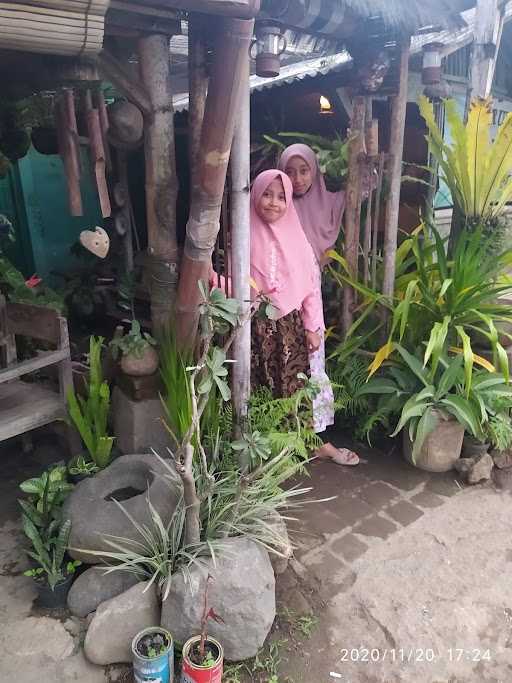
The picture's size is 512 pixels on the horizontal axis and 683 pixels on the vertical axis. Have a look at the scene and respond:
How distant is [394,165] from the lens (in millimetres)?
3889

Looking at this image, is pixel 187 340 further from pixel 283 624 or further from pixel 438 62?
pixel 438 62

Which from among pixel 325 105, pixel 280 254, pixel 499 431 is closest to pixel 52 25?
pixel 280 254

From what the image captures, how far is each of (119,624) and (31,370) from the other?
1538 millimetres

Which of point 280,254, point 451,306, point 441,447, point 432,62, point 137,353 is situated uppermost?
point 432,62

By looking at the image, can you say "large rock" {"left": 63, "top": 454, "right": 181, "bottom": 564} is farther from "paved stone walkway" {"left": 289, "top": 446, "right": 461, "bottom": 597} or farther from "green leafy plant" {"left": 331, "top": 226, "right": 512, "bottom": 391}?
"green leafy plant" {"left": 331, "top": 226, "right": 512, "bottom": 391}

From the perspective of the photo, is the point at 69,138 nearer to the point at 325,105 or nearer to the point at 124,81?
the point at 124,81

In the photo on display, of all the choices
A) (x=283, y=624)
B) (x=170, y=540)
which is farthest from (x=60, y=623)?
(x=283, y=624)

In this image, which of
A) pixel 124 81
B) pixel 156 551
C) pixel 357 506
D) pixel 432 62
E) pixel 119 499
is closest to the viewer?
pixel 156 551

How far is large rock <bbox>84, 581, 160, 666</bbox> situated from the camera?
89.4 inches

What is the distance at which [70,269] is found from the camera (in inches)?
281

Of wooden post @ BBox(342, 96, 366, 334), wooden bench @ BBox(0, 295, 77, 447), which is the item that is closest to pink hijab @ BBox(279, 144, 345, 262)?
wooden post @ BBox(342, 96, 366, 334)

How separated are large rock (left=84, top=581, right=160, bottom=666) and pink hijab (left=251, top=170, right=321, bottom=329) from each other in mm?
1882

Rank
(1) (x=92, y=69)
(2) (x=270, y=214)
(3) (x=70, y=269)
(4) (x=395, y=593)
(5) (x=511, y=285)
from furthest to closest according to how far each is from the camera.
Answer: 1. (3) (x=70, y=269)
2. (5) (x=511, y=285)
3. (2) (x=270, y=214)
4. (4) (x=395, y=593)
5. (1) (x=92, y=69)

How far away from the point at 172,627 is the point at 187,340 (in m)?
1.45
